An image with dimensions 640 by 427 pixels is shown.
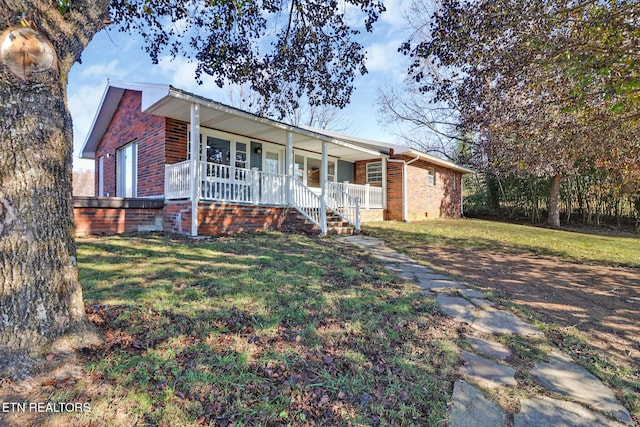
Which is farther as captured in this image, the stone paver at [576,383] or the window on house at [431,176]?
the window on house at [431,176]

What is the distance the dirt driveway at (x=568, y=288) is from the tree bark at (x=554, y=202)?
33.8ft

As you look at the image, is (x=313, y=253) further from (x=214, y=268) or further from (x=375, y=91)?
(x=375, y=91)

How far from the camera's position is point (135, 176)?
971cm

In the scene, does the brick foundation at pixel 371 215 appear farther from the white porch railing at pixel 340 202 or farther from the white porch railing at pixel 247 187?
the white porch railing at pixel 247 187

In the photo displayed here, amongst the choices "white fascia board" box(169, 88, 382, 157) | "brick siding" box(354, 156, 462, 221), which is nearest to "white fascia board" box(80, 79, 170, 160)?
"white fascia board" box(169, 88, 382, 157)

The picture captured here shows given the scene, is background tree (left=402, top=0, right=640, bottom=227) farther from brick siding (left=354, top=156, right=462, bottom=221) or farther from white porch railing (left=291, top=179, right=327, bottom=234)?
brick siding (left=354, top=156, right=462, bottom=221)

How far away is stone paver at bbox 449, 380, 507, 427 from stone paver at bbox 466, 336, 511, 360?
611 millimetres

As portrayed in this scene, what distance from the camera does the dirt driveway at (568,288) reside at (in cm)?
316

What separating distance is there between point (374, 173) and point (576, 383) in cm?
1212

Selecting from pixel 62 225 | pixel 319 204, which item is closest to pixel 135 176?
pixel 319 204

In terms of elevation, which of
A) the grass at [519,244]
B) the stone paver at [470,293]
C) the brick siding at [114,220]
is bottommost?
the stone paver at [470,293]

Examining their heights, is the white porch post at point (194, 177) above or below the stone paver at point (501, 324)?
above

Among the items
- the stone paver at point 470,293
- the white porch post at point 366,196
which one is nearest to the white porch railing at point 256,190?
the white porch post at point 366,196

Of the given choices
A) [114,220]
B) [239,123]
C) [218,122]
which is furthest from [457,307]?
[218,122]
